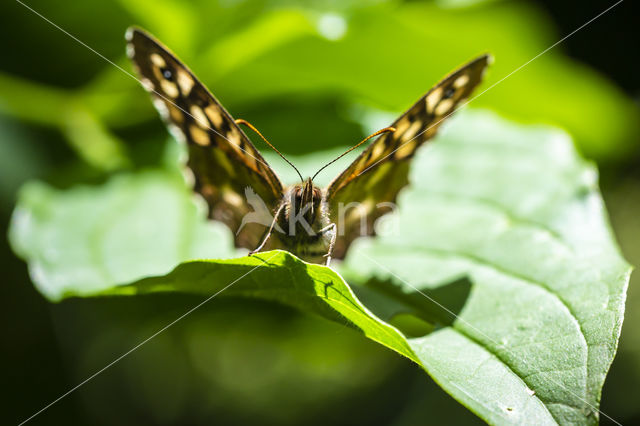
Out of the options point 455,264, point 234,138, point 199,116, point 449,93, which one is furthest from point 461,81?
point 199,116

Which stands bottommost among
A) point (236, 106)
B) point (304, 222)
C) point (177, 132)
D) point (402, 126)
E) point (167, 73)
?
point (304, 222)

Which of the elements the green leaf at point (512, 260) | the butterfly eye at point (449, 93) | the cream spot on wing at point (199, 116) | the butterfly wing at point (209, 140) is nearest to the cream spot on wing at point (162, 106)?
the butterfly wing at point (209, 140)

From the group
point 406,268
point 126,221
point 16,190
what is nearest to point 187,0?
point 126,221

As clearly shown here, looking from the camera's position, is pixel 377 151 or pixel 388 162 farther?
pixel 388 162

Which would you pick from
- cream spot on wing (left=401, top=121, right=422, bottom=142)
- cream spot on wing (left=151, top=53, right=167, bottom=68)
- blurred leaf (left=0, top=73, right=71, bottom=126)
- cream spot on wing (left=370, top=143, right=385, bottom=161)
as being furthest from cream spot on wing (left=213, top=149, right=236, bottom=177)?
blurred leaf (left=0, top=73, right=71, bottom=126)

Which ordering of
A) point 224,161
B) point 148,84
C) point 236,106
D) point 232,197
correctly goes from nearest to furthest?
1. point 148,84
2. point 224,161
3. point 232,197
4. point 236,106

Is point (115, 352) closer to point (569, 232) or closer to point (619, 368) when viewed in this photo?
point (569, 232)

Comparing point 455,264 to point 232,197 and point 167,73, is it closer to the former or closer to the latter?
point 232,197

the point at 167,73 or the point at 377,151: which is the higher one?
the point at 167,73

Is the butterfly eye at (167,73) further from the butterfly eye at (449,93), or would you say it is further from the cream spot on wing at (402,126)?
the butterfly eye at (449,93)
